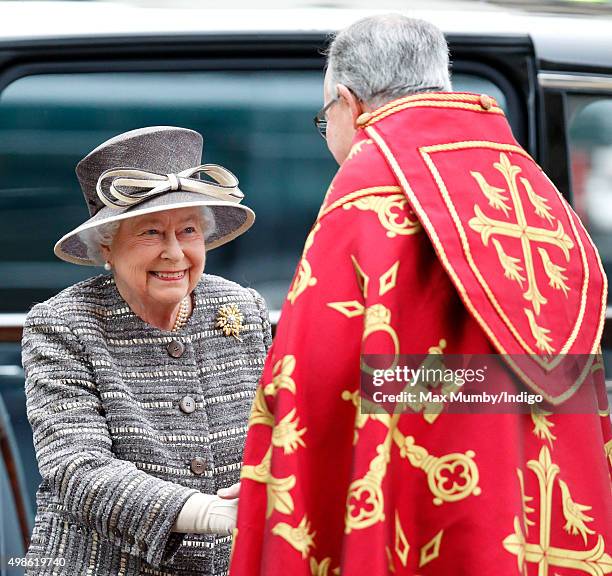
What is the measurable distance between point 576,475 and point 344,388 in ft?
1.49

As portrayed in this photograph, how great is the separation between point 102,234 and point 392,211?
2.66ft

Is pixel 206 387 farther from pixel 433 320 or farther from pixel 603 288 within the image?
pixel 603 288

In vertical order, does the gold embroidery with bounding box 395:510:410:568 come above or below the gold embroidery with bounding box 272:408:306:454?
below

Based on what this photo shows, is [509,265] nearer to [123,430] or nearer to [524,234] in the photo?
[524,234]

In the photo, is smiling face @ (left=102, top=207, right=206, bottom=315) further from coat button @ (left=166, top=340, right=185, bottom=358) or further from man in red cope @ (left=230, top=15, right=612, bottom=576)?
man in red cope @ (left=230, top=15, right=612, bottom=576)

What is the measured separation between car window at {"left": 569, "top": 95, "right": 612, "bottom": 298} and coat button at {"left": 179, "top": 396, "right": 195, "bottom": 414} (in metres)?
1.45

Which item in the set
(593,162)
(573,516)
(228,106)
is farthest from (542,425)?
(228,106)

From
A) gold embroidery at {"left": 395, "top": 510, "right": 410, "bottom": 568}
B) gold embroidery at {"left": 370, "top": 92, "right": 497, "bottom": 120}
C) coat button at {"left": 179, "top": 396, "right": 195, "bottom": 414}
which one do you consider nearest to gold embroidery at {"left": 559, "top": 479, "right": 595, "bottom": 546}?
gold embroidery at {"left": 395, "top": 510, "right": 410, "bottom": 568}

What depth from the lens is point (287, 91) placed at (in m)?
3.28

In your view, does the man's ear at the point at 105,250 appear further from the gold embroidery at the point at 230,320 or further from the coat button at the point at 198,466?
the coat button at the point at 198,466

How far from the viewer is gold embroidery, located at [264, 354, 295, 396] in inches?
73.9

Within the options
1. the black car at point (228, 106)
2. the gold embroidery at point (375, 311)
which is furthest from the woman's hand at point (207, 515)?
the black car at point (228, 106)

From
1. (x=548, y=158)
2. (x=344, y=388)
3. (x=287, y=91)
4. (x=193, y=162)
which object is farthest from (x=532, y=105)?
(x=344, y=388)

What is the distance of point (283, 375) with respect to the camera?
1890mm
